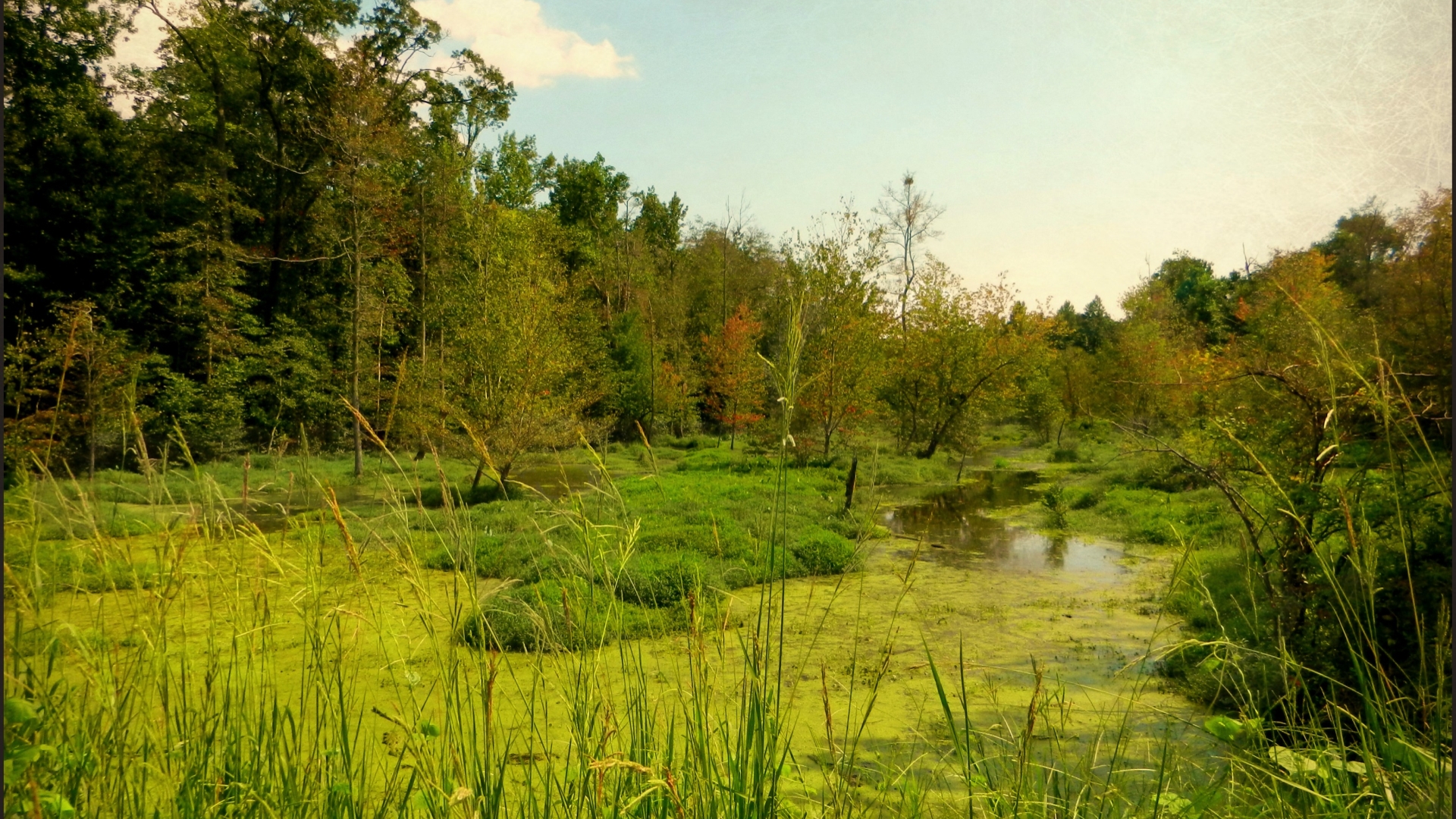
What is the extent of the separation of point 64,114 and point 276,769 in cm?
264

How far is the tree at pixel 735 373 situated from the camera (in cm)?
846

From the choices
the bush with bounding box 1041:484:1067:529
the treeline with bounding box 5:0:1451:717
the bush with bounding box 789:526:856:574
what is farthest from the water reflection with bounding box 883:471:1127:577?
the treeline with bounding box 5:0:1451:717

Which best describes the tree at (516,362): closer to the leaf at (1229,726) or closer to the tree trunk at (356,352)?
the tree trunk at (356,352)

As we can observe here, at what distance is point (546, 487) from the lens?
40.1 feet

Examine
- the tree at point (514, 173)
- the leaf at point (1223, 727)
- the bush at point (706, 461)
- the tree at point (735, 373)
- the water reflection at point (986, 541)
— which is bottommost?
the water reflection at point (986, 541)

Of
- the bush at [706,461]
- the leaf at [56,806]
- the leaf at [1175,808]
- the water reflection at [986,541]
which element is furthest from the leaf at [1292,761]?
the bush at [706,461]

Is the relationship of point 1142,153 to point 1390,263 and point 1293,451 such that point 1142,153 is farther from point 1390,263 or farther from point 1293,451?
point 1293,451

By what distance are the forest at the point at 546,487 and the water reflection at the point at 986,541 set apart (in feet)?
1.92

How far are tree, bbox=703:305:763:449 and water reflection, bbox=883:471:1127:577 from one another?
2.67m

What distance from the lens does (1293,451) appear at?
4.27 meters

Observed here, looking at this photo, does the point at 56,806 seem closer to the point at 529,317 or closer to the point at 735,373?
the point at 735,373

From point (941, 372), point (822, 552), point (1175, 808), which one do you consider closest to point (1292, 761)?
point (1175, 808)

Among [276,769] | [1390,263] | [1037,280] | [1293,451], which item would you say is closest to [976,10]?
[1037,280]

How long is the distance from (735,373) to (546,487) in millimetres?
4297
